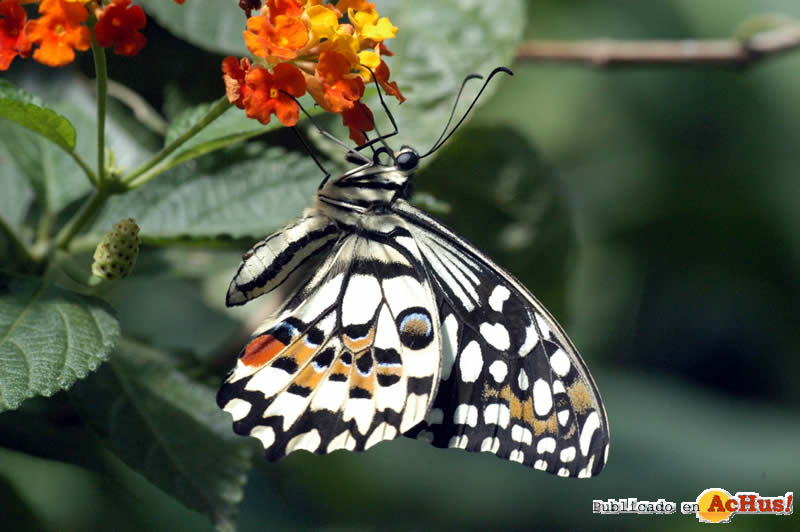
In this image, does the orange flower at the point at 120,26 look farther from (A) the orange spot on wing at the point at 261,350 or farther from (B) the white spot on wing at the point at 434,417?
(B) the white spot on wing at the point at 434,417

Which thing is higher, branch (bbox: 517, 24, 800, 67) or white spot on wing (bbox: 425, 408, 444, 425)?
branch (bbox: 517, 24, 800, 67)

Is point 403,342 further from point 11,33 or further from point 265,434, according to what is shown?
point 11,33

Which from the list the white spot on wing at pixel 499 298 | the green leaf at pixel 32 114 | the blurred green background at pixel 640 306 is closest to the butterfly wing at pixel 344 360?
the white spot on wing at pixel 499 298

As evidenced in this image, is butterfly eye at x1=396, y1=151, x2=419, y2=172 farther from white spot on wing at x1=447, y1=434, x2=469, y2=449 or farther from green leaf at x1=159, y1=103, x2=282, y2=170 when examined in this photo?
white spot on wing at x1=447, y1=434, x2=469, y2=449

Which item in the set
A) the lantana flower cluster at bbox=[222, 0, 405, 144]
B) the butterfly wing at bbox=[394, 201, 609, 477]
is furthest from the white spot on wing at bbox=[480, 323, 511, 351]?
the lantana flower cluster at bbox=[222, 0, 405, 144]

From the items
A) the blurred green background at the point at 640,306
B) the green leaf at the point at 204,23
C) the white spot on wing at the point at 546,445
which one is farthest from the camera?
the blurred green background at the point at 640,306

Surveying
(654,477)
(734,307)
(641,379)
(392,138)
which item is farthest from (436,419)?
(734,307)
